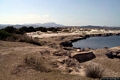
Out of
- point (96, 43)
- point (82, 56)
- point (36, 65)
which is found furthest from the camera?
point (96, 43)

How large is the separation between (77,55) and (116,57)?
542 cm

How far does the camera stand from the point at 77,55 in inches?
633

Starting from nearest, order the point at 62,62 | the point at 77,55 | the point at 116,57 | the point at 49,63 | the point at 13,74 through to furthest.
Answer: the point at 13,74 → the point at 49,63 → the point at 62,62 → the point at 77,55 → the point at 116,57

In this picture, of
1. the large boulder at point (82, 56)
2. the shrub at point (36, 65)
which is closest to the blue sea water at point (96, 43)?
the large boulder at point (82, 56)

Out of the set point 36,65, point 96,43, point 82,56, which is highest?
point 36,65

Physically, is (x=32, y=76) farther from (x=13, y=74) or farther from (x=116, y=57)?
(x=116, y=57)

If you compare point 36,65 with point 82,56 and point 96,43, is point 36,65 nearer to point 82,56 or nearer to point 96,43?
point 82,56

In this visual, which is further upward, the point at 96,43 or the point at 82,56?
the point at 82,56

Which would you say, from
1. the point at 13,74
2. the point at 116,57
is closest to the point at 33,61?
the point at 13,74

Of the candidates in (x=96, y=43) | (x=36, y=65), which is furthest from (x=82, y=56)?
(x=96, y=43)

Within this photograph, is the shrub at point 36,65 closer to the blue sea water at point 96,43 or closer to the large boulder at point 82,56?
the large boulder at point 82,56

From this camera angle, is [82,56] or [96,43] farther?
[96,43]

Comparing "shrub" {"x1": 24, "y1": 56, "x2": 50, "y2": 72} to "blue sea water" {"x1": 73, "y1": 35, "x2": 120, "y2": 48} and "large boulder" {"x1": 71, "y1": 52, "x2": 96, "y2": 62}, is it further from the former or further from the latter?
"blue sea water" {"x1": 73, "y1": 35, "x2": 120, "y2": 48}

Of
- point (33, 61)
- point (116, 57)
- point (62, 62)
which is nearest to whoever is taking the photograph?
point (33, 61)
